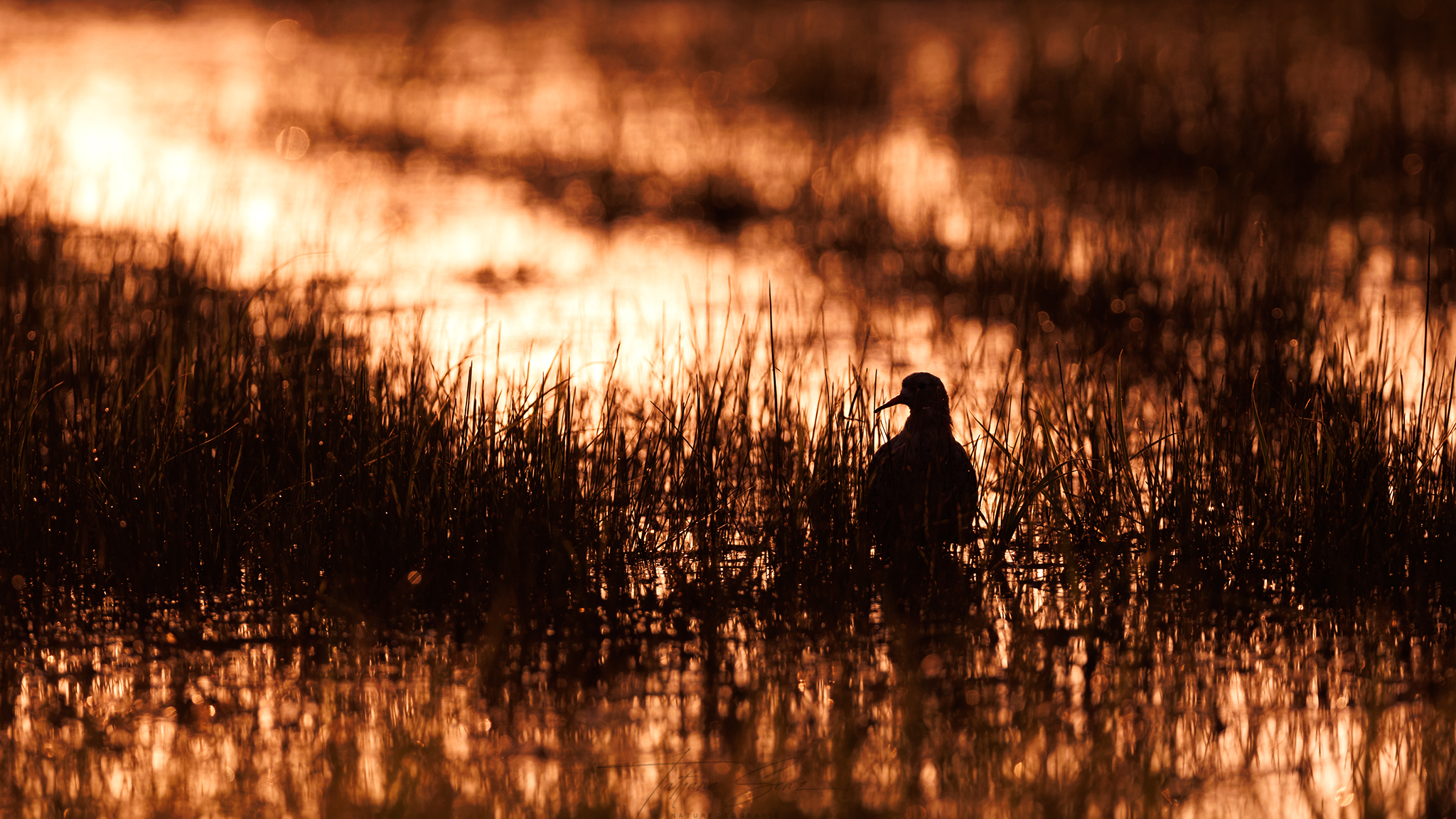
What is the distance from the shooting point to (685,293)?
8047 millimetres

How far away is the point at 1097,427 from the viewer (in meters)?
5.08

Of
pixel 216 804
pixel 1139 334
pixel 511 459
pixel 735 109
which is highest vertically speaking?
pixel 735 109

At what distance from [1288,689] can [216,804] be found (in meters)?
2.36

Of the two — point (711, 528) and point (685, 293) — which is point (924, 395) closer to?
point (711, 528)

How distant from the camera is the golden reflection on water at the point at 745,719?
3.35 m

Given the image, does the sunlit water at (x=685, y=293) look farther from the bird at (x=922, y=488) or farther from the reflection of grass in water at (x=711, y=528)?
the bird at (x=922, y=488)

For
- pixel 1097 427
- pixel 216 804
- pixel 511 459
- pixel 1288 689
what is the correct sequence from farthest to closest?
1. pixel 1097 427
2. pixel 511 459
3. pixel 1288 689
4. pixel 216 804

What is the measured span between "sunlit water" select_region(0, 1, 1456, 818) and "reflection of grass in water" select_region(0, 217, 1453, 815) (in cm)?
3

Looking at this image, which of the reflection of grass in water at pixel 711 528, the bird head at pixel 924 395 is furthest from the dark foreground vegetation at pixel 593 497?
the bird head at pixel 924 395

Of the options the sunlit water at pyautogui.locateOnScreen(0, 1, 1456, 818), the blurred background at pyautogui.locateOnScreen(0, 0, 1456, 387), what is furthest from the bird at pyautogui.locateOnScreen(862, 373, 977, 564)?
the blurred background at pyautogui.locateOnScreen(0, 0, 1456, 387)

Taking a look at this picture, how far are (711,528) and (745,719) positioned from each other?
103 centimetres

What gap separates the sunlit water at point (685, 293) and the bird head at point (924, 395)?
44cm

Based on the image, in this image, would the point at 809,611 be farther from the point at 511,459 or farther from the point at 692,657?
the point at 511,459

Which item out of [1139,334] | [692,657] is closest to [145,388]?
[692,657]
